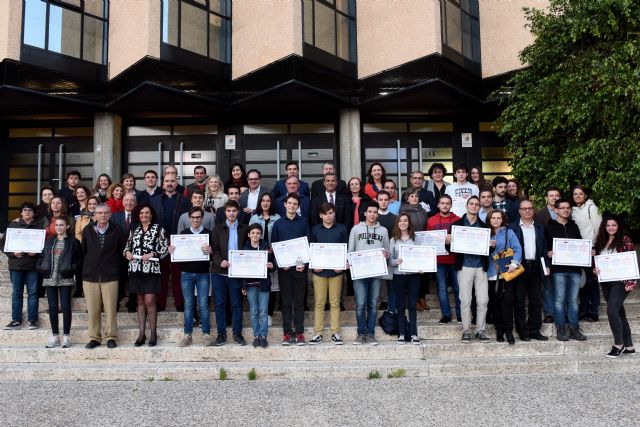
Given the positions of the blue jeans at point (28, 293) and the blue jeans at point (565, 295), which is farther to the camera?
the blue jeans at point (28, 293)

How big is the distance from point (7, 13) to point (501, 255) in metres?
11.9

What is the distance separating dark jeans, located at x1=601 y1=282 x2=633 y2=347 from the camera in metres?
6.52

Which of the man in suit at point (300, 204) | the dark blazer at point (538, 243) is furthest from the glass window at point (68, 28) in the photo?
the dark blazer at point (538, 243)

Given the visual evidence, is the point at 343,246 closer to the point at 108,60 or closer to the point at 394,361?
the point at 394,361

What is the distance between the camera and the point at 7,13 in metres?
11.5

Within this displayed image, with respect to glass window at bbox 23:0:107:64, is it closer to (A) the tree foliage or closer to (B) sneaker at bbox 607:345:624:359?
(A) the tree foliage

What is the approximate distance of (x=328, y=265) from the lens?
6680 mm

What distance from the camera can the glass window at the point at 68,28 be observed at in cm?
1188

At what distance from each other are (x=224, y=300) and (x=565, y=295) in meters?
4.73

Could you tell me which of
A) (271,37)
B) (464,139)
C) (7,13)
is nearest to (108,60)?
(7,13)

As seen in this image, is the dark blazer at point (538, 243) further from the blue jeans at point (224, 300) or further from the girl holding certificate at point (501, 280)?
the blue jeans at point (224, 300)

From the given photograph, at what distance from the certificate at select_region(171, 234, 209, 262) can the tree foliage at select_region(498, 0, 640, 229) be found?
5.93 meters

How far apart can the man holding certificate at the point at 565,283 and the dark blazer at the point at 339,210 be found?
287 centimetres

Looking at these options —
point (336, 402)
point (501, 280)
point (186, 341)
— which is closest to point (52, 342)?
point (186, 341)
